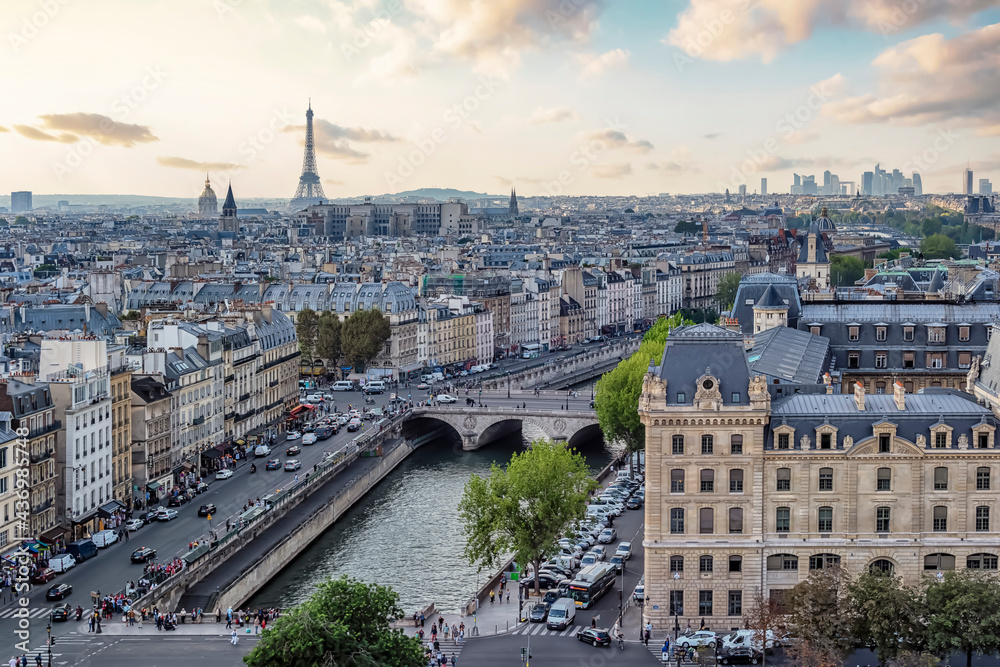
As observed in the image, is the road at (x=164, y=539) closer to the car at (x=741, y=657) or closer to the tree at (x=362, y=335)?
the car at (x=741, y=657)

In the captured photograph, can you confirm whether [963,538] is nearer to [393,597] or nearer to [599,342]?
[393,597]

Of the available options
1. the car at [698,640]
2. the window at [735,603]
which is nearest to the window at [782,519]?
the window at [735,603]

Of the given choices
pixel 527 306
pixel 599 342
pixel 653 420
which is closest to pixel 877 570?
pixel 653 420

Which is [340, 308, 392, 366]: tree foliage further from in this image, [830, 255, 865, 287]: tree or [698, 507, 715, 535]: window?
[830, 255, 865, 287]: tree

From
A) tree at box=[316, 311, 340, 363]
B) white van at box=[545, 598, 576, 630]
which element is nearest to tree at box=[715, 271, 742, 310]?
tree at box=[316, 311, 340, 363]

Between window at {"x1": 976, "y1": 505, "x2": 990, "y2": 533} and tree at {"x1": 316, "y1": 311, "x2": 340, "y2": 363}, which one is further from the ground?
tree at {"x1": 316, "y1": 311, "x2": 340, "y2": 363}

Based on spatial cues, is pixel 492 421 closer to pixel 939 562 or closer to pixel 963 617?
pixel 939 562

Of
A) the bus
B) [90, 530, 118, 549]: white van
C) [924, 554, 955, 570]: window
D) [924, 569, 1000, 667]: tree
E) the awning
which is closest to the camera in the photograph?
[924, 569, 1000, 667]: tree
